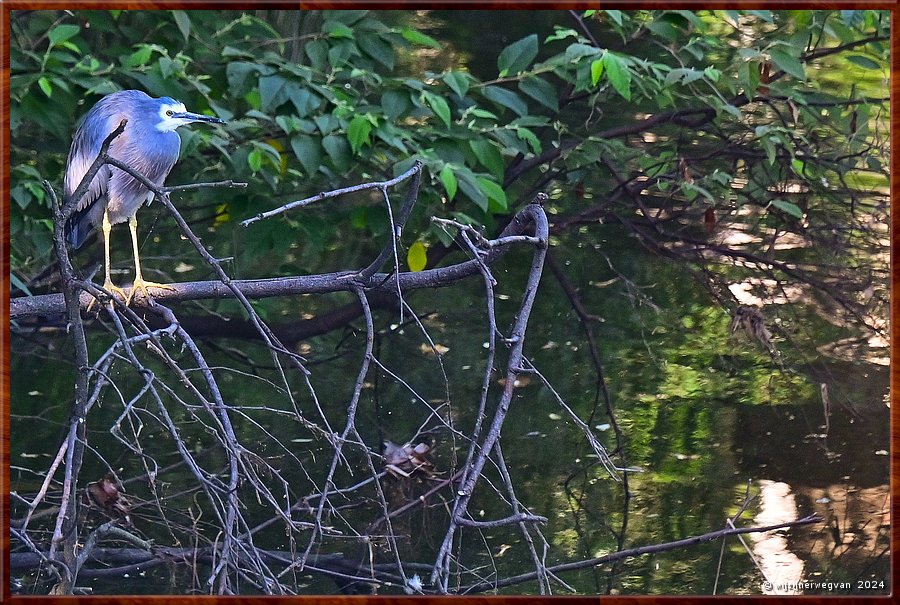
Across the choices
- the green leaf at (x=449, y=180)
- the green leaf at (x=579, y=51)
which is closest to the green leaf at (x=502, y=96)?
the green leaf at (x=579, y=51)

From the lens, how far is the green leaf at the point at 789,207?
186 centimetres

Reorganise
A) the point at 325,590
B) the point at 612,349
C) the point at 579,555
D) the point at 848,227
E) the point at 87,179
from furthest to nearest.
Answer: the point at 612,349
the point at 848,227
the point at 579,555
the point at 325,590
the point at 87,179

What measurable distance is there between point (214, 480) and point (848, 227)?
121 centimetres

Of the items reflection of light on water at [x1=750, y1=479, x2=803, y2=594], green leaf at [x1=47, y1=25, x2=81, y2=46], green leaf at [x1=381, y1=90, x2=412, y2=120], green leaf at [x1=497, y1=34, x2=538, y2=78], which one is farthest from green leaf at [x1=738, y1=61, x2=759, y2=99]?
green leaf at [x1=47, y1=25, x2=81, y2=46]

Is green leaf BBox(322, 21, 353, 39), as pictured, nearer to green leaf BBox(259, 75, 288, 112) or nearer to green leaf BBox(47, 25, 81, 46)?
green leaf BBox(259, 75, 288, 112)

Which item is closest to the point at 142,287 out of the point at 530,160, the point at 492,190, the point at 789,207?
the point at 492,190

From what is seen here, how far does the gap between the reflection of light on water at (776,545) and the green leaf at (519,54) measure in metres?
0.83

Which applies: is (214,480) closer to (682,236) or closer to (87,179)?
(87,179)

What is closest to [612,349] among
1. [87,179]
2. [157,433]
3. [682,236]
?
[682,236]

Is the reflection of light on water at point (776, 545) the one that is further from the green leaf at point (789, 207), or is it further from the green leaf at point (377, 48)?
the green leaf at point (377, 48)

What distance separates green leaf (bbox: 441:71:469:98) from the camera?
63.0 inches

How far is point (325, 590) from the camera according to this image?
1.32 m

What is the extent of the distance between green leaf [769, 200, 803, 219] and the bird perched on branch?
3.46ft

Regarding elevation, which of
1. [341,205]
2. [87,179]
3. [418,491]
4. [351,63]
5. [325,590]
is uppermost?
[87,179]
